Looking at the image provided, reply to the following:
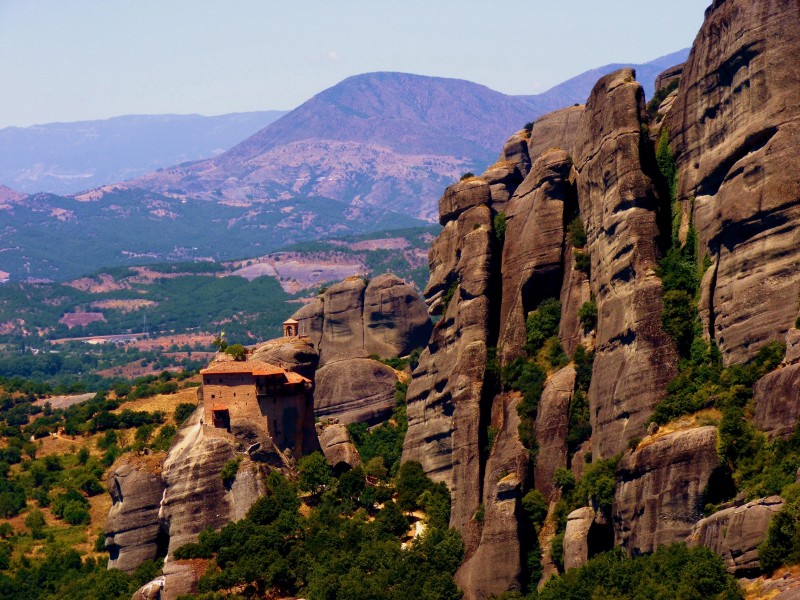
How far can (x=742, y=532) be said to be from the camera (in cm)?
5806

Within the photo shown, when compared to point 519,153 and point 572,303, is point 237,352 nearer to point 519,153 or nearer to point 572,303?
point 519,153

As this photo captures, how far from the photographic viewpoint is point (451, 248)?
89.0m

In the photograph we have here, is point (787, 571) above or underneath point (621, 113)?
underneath

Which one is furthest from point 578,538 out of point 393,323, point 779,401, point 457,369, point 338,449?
point 393,323

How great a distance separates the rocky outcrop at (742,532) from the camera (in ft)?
189

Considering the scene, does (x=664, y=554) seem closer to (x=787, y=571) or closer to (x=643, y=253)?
(x=787, y=571)

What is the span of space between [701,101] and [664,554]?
20810mm

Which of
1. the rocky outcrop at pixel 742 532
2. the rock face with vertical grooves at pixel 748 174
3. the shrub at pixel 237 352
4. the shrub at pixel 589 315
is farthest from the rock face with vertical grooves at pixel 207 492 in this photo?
the rocky outcrop at pixel 742 532

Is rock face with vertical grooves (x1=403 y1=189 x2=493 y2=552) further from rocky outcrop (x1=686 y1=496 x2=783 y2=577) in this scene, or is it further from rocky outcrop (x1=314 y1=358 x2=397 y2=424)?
rocky outcrop (x1=314 y1=358 x2=397 y2=424)

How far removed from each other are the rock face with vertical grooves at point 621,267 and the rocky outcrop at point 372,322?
4299 cm

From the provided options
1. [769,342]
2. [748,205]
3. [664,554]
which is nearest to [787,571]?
[664,554]

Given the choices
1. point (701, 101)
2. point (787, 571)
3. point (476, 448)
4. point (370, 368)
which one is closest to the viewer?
point (787, 571)

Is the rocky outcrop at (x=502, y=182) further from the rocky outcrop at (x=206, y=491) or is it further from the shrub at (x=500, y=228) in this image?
the rocky outcrop at (x=206, y=491)

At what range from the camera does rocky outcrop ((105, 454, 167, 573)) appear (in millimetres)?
86562
